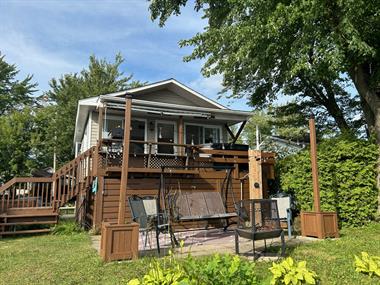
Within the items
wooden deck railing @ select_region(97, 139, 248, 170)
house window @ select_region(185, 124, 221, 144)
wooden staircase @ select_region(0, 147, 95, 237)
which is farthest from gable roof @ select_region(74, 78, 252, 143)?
wooden staircase @ select_region(0, 147, 95, 237)

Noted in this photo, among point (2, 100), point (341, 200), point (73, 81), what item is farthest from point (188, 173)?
point (2, 100)

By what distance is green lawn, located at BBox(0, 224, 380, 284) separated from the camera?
412 centimetres

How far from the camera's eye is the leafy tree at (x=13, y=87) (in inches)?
1351

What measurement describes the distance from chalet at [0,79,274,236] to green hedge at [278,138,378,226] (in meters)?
2.01

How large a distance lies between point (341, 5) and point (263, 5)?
205 cm

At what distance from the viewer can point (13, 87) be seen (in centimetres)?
3506

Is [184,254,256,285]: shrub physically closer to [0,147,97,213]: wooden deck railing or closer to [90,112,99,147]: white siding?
[0,147,97,213]: wooden deck railing

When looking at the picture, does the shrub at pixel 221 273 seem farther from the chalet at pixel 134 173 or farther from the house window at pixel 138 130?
the house window at pixel 138 130

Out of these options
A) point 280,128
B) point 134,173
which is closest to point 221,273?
point 134,173

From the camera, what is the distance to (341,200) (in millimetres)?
8156

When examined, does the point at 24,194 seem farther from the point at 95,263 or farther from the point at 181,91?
the point at 181,91

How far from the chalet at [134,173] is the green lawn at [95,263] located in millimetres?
1954

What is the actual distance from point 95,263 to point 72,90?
87.3 feet

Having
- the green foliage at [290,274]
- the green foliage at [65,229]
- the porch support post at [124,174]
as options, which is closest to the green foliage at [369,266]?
the green foliage at [290,274]
